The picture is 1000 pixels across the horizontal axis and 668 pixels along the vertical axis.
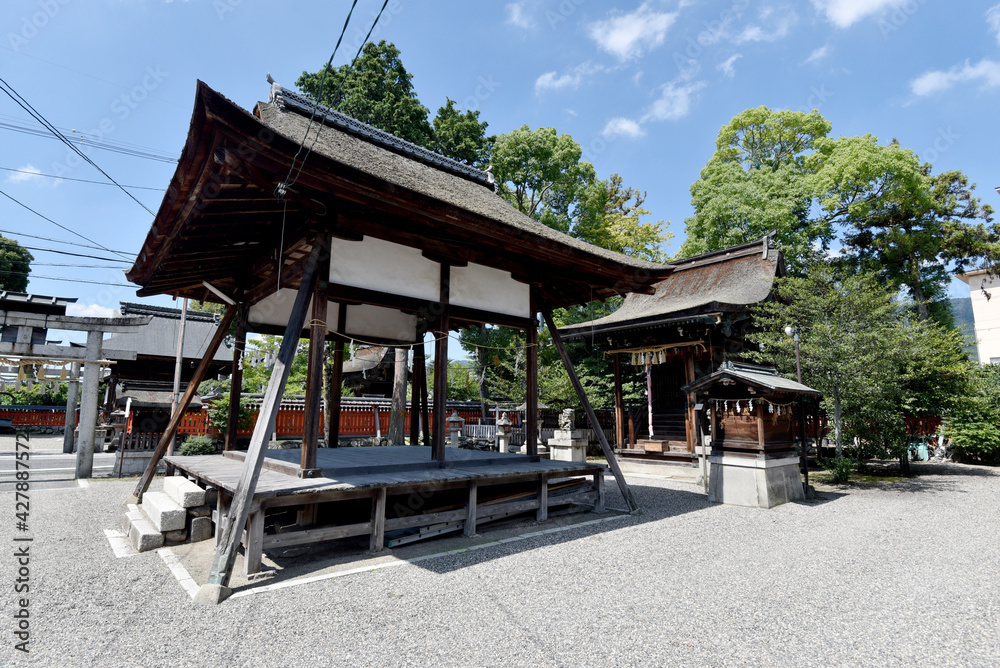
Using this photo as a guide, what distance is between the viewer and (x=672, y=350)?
15047mm

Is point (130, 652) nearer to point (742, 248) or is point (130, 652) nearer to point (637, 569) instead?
point (637, 569)

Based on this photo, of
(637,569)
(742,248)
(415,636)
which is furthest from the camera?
(742,248)

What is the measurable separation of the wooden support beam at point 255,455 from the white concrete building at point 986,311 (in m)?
32.2

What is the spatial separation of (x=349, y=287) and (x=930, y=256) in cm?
2684

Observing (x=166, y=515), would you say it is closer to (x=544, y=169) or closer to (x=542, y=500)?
(x=542, y=500)

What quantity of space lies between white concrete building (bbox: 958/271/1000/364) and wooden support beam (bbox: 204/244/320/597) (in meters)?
32.2

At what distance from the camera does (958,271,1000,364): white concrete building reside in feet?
81.8

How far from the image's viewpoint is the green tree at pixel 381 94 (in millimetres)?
25078

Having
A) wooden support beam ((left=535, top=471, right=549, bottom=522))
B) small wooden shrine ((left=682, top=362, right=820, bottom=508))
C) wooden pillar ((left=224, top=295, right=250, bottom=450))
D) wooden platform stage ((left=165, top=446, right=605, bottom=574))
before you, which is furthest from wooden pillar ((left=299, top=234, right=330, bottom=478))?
small wooden shrine ((left=682, top=362, right=820, bottom=508))

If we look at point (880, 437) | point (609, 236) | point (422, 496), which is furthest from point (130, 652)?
point (609, 236)

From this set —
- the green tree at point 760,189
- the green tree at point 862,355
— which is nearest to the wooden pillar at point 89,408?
the green tree at point 862,355

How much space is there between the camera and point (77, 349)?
39.5ft

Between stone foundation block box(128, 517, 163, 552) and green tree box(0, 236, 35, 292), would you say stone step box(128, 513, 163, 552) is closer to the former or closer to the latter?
stone foundation block box(128, 517, 163, 552)

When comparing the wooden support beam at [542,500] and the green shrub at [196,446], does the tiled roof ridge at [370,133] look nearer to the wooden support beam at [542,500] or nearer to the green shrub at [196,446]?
the wooden support beam at [542,500]
